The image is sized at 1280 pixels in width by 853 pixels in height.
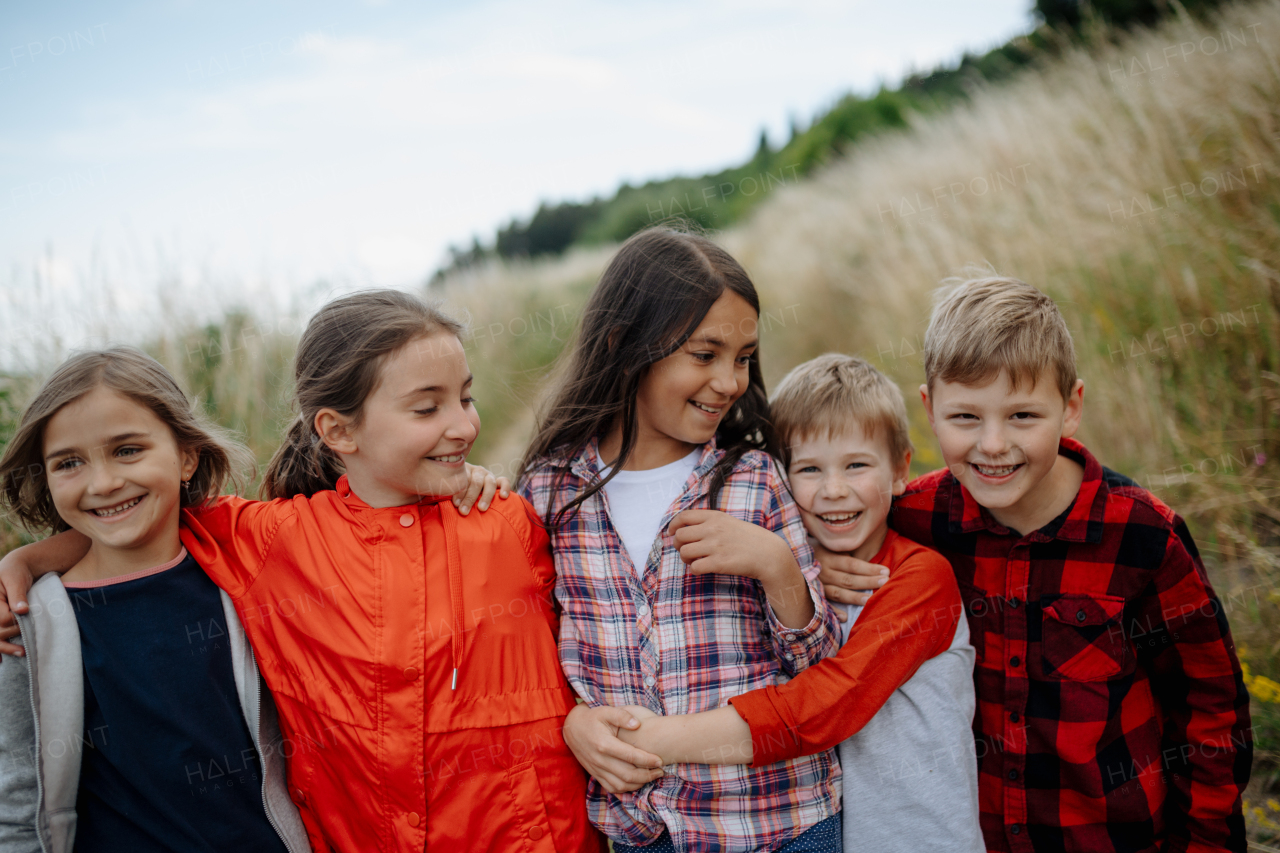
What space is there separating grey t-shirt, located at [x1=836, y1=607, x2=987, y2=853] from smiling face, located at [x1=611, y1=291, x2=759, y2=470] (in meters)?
0.82

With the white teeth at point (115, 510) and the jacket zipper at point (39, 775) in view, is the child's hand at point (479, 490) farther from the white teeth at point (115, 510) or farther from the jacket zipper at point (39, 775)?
the jacket zipper at point (39, 775)

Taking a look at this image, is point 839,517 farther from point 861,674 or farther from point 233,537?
point 233,537

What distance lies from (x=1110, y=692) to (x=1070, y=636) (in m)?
0.16

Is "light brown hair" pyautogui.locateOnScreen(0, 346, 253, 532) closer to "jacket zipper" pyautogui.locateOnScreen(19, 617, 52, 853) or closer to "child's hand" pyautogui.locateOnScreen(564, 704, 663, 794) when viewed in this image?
"jacket zipper" pyautogui.locateOnScreen(19, 617, 52, 853)

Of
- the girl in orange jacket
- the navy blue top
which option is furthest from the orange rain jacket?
the navy blue top

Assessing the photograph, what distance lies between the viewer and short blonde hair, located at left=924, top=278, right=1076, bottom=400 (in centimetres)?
187

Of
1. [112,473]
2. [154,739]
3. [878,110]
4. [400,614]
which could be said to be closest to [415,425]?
[400,614]

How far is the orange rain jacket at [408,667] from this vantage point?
1775 mm

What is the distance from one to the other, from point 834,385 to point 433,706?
1295 millimetres

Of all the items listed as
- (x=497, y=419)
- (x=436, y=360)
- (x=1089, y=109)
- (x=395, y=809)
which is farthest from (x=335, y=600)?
(x=497, y=419)

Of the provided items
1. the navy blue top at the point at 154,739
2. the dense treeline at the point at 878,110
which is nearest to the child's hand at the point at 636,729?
the navy blue top at the point at 154,739

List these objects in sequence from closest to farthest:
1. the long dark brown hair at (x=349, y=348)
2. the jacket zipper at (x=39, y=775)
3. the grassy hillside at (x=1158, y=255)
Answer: the jacket zipper at (x=39, y=775) < the long dark brown hair at (x=349, y=348) < the grassy hillside at (x=1158, y=255)

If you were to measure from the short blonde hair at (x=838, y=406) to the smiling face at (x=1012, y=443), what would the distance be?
143 mm

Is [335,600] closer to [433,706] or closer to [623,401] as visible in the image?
[433,706]
